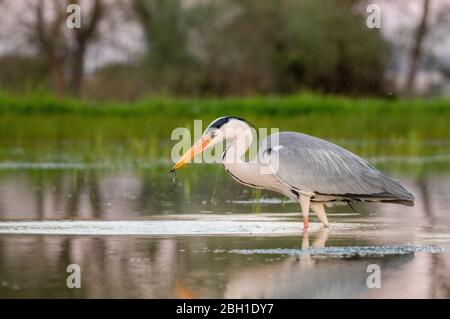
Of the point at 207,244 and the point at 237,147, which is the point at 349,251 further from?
the point at 237,147

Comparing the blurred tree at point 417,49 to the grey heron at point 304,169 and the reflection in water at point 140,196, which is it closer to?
the reflection in water at point 140,196

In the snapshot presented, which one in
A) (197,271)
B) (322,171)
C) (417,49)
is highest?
(417,49)

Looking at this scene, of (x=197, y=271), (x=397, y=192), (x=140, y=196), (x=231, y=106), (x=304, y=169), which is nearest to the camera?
(x=197, y=271)

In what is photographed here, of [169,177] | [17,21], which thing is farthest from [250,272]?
[17,21]

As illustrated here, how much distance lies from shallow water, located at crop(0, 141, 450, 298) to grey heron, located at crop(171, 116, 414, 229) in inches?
10.6

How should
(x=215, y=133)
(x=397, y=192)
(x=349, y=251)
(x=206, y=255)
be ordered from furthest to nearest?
(x=215, y=133)
(x=397, y=192)
(x=349, y=251)
(x=206, y=255)

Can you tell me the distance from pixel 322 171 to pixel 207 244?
1.35 metres

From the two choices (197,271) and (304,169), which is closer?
(197,271)

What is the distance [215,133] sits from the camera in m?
9.28

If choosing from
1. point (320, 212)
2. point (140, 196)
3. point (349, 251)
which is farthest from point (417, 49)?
point (349, 251)

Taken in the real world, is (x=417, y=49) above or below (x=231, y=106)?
above

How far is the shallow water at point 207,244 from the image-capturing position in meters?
6.51

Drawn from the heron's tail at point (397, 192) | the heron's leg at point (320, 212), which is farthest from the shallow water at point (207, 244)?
the heron's tail at point (397, 192)

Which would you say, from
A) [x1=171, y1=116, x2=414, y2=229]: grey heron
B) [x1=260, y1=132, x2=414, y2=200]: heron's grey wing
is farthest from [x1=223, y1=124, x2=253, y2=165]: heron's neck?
[x1=260, y1=132, x2=414, y2=200]: heron's grey wing
